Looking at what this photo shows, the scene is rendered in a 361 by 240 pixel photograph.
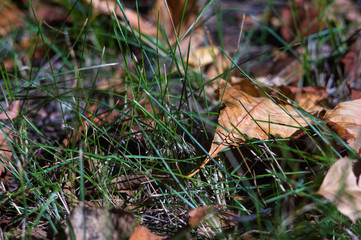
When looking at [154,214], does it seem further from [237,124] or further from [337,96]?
[337,96]

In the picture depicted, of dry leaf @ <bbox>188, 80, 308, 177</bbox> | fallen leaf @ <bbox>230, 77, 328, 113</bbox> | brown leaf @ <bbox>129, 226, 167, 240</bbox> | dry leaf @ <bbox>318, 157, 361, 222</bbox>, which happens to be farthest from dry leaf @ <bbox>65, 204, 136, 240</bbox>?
fallen leaf @ <bbox>230, 77, 328, 113</bbox>

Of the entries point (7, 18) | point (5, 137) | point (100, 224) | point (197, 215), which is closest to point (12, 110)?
point (5, 137)

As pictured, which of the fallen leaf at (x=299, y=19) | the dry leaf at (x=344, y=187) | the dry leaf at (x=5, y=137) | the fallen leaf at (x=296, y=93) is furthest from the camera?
the fallen leaf at (x=299, y=19)

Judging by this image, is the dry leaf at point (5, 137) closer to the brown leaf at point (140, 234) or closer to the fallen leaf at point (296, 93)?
the brown leaf at point (140, 234)

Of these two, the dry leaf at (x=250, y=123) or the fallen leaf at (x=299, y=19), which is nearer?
the dry leaf at (x=250, y=123)

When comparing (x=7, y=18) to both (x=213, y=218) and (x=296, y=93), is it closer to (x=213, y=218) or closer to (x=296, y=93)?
(x=296, y=93)

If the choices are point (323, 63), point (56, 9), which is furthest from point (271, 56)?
point (56, 9)

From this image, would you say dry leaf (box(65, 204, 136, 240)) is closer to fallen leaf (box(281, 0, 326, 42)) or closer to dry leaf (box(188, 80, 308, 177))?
dry leaf (box(188, 80, 308, 177))

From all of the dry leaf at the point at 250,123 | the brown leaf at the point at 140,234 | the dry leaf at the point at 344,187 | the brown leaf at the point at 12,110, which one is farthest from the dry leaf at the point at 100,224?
the brown leaf at the point at 12,110
